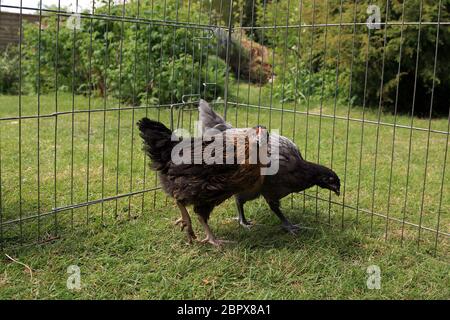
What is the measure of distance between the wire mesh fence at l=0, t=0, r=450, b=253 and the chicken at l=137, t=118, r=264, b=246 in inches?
24.2

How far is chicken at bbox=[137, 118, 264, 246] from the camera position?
11.5 ft

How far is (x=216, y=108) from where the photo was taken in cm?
755

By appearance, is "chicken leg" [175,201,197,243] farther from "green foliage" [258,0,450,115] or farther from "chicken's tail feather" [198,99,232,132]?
"green foliage" [258,0,450,115]

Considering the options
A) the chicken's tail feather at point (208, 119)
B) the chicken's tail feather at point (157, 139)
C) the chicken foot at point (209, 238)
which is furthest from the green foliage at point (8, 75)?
A: the chicken foot at point (209, 238)

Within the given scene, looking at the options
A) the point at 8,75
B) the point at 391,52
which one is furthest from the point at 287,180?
the point at 8,75

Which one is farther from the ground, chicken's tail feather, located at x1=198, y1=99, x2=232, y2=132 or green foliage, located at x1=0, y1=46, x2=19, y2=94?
green foliage, located at x1=0, y1=46, x2=19, y2=94

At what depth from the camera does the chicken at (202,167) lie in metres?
3.51

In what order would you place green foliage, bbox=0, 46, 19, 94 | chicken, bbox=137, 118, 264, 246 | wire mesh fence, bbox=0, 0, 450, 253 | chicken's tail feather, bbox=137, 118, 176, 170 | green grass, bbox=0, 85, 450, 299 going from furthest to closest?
green foliage, bbox=0, 46, 19, 94, wire mesh fence, bbox=0, 0, 450, 253, chicken's tail feather, bbox=137, 118, 176, 170, chicken, bbox=137, 118, 264, 246, green grass, bbox=0, 85, 450, 299

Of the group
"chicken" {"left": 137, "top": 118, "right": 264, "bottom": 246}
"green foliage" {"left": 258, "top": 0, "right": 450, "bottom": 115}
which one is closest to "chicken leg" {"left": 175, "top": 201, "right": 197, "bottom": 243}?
"chicken" {"left": 137, "top": 118, "right": 264, "bottom": 246}

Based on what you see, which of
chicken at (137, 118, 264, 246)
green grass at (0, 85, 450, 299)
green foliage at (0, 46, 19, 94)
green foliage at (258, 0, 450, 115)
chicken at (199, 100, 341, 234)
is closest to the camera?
green grass at (0, 85, 450, 299)
